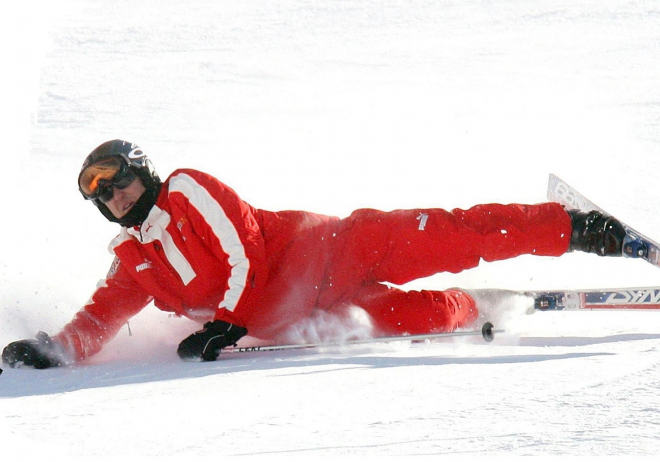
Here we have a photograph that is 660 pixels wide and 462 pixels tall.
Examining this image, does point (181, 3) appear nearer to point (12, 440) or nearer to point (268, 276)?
point (268, 276)

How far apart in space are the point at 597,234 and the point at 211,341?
1.82 m

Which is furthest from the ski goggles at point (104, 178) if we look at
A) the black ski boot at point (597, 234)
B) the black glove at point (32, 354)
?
the black ski boot at point (597, 234)

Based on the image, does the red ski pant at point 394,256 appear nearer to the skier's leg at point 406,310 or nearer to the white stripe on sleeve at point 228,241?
the skier's leg at point 406,310

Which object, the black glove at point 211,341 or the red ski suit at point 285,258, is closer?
the black glove at point 211,341

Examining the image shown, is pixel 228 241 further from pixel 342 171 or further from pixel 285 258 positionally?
pixel 342 171

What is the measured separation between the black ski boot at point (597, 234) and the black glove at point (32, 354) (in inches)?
96.4

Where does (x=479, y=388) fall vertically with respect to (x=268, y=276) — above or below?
below

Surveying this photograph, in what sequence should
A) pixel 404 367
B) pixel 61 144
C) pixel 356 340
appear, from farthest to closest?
1. pixel 61 144
2. pixel 356 340
3. pixel 404 367

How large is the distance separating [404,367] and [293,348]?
751 mm

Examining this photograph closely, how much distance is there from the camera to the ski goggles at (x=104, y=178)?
14.1 ft

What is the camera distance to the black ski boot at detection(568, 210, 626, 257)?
4402 millimetres

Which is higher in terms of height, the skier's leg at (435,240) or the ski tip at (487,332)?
the skier's leg at (435,240)

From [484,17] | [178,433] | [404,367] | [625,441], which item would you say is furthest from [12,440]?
[484,17]

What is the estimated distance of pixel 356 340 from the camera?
4477 mm
